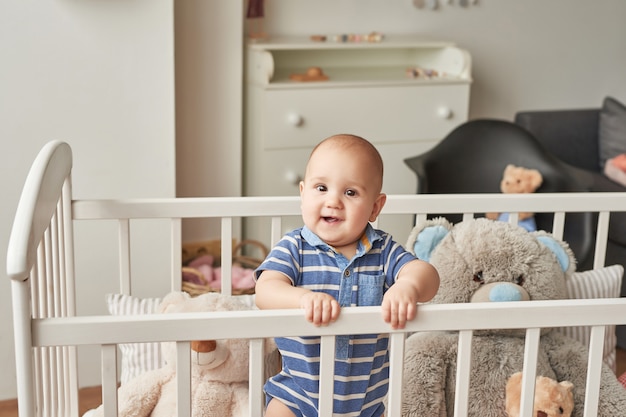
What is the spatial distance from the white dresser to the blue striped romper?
1376 millimetres

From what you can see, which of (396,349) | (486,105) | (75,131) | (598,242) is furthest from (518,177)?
(396,349)

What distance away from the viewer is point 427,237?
1816 millimetres

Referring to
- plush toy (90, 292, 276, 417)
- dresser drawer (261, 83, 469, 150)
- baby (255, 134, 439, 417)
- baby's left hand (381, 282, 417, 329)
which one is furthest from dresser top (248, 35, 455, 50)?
baby's left hand (381, 282, 417, 329)

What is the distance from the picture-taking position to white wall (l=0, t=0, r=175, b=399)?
2240 millimetres

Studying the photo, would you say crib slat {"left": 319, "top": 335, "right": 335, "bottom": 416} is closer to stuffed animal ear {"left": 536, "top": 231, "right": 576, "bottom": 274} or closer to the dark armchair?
stuffed animal ear {"left": 536, "top": 231, "right": 576, "bottom": 274}

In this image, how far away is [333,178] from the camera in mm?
1367

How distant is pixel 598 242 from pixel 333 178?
2.81 ft

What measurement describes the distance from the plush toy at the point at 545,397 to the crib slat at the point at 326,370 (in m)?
0.48

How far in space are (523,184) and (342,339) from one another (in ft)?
4.63

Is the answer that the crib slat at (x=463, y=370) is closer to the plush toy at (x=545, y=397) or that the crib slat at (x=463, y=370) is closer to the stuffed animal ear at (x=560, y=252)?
the plush toy at (x=545, y=397)

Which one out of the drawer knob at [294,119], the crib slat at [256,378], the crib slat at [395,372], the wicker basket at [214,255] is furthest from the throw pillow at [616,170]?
the crib slat at [256,378]

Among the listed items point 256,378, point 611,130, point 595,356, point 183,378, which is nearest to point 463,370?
point 595,356

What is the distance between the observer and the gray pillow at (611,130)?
3273 millimetres

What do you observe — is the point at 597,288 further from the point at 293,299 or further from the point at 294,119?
the point at 294,119
